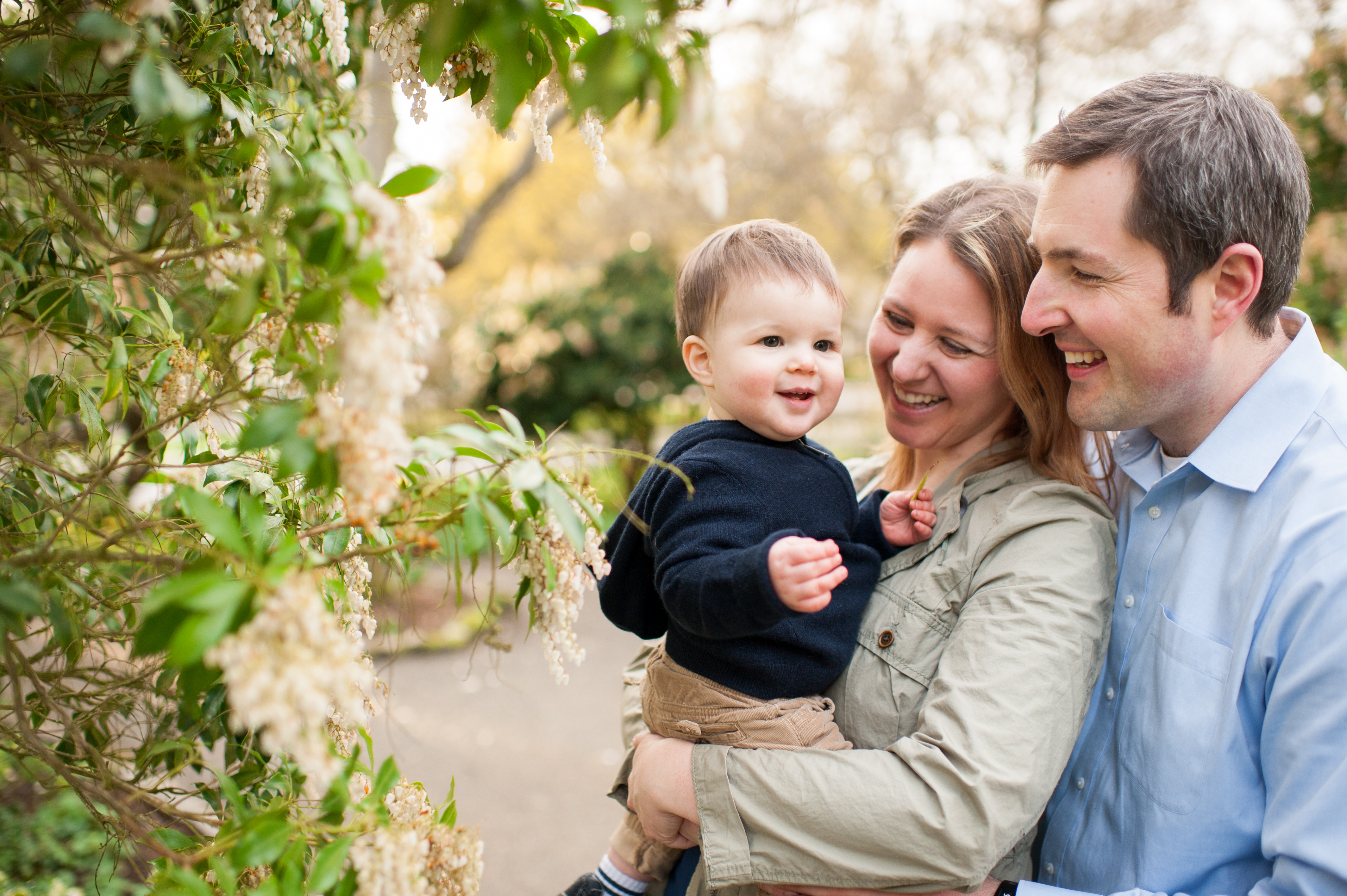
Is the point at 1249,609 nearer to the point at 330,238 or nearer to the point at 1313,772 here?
the point at 1313,772

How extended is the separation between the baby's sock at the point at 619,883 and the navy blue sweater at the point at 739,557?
1.98ft

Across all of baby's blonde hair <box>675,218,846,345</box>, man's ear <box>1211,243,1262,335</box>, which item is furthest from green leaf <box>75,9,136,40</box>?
man's ear <box>1211,243,1262,335</box>

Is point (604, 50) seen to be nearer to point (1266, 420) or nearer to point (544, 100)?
point (544, 100)

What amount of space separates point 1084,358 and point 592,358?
9113 mm

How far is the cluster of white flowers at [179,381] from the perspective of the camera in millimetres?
1480

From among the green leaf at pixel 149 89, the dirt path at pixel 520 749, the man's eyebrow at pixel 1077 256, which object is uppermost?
the green leaf at pixel 149 89

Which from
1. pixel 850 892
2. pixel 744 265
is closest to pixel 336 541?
pixel 744 265

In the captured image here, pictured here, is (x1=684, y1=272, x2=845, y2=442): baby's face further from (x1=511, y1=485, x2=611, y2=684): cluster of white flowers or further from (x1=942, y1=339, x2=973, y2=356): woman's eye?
(x1=511, y1=485, x2=611, y2=684): cluster of white flowers

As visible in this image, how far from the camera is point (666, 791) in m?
1.71

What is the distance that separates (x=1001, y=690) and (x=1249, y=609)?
1.48ft

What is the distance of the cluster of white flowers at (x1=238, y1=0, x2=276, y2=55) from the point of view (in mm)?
1370

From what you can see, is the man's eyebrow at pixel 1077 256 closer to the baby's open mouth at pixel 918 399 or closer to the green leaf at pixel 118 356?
the baby's open mouth at pixel 918 399

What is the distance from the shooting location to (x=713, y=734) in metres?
1.74

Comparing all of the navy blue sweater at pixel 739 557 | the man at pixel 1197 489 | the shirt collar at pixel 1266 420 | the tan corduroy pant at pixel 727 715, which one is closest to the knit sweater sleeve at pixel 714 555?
the navy blue sweater at pixel 739 557
